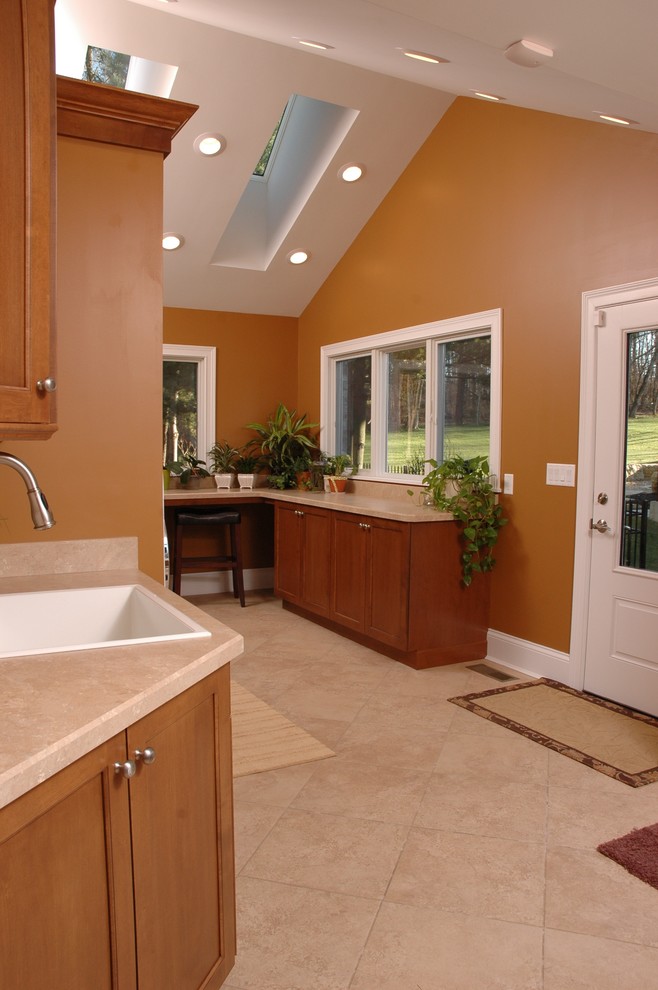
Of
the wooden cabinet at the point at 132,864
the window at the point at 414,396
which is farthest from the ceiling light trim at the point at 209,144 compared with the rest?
the wooden cabinet at the point at 132,864

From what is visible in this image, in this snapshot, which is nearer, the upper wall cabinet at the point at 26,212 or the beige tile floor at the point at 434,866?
the upper wall cabinet at the point at 26,212

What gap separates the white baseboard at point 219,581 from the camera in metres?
6.41

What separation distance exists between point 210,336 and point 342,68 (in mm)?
2417

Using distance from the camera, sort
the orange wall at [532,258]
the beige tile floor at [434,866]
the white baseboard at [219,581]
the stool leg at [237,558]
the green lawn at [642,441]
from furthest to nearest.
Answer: the white baseboard at [219,581]
the stool leg at [237,558]
the orange wall at [532,258]
the green lawn at [642,441]
the beige tile floor at [434,866]

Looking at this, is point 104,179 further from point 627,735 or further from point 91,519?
point 627,735

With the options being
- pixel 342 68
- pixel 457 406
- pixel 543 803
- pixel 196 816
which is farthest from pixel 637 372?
pixel 196 816

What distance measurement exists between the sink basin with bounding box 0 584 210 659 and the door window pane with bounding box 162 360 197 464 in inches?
167

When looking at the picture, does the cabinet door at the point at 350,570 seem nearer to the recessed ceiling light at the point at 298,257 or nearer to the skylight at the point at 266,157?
the recessed ceiling light at the point at 298,257

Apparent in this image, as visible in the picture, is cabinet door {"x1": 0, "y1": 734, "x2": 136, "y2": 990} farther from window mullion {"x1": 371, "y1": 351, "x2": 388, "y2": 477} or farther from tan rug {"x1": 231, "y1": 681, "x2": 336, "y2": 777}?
window mullion {"x1": 371, "y1": 351, "x2": 388, "y2": 477}

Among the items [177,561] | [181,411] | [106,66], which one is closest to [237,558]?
[177,561]

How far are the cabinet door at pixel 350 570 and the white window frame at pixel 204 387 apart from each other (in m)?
1.80

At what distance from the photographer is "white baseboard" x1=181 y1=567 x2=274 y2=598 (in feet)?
21.0

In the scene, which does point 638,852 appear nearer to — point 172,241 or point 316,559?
point 316,559

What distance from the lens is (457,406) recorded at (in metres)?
4.98
